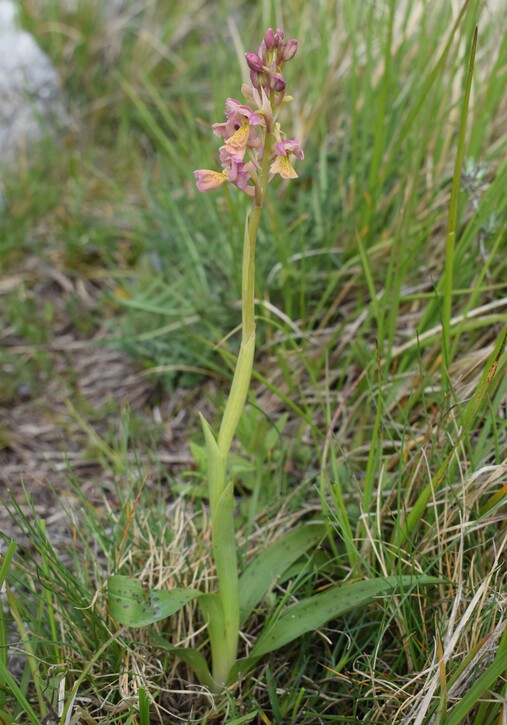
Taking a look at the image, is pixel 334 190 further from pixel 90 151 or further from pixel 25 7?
pixel 25 7

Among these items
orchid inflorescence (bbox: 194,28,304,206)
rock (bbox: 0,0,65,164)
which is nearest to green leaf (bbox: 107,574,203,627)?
orchid inflorescence (bbox: 194,28,304,206)

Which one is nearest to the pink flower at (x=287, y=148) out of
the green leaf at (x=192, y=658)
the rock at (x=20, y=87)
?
the green leaf at (x=192, y=658)

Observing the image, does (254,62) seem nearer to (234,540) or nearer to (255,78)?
(255,78)

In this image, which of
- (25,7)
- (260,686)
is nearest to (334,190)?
(260,686)

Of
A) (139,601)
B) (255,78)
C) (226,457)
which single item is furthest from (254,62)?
(139,601)

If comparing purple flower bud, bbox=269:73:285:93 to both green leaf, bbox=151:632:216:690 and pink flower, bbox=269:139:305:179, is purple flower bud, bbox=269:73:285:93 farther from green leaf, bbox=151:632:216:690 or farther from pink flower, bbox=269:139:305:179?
green leaf, bbox=151:632:216:690

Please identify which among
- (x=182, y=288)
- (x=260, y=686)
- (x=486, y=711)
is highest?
(x=182, y=288)
